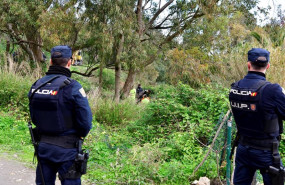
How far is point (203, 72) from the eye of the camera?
1780 cm

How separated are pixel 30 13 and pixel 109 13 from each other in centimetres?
342

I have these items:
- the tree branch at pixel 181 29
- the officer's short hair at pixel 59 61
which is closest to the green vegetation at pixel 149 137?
the officer's short hair at pixel 59 61

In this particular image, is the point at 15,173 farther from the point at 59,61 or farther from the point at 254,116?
the point at 254,116

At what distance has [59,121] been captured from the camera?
9.37 ft

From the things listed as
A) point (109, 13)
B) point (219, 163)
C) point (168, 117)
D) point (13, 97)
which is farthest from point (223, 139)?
point (109, 13)

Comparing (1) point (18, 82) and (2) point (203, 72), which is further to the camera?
(2) point (203, 72)

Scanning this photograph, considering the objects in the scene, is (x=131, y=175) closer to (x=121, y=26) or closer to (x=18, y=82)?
(x=18, y=82)

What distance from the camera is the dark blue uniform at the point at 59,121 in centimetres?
286

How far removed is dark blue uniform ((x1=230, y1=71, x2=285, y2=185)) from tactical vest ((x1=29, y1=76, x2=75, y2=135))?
70.1 inches

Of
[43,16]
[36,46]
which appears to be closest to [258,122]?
[43,16]

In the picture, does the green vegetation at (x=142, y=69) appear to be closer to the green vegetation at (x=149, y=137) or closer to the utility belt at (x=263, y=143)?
the green vegetation at (x=149, y=137)

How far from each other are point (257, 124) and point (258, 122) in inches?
1.0

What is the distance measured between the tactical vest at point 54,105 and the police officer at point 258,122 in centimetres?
178

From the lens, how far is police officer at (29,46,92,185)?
286cm
